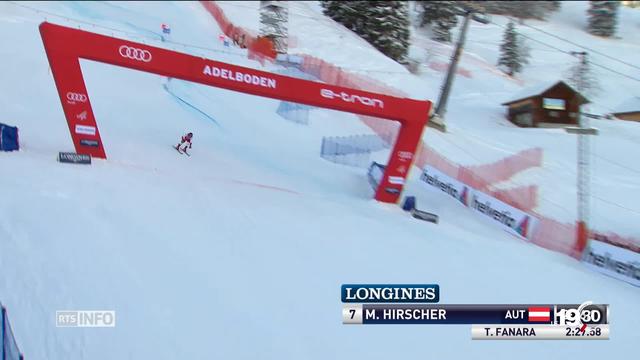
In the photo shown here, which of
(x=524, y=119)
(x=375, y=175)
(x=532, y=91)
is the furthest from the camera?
(x=524, y=119)

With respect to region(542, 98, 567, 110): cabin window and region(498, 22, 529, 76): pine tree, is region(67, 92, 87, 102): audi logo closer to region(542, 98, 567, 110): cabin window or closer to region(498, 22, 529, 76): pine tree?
region(498, 22, 529, 76): pine tree

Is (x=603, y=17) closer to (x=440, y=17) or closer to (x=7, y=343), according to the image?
(x=440, y=17)

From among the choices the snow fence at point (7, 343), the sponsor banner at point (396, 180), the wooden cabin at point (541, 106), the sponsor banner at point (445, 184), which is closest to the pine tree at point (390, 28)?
the wooden cabin at point (541, 106)

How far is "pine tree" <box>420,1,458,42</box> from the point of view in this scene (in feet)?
70.2

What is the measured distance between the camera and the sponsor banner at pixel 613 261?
38.5 ft

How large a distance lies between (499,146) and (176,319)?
17.1 m

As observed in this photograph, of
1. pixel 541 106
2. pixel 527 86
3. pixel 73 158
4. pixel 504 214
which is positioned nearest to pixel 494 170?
pixel 504 214

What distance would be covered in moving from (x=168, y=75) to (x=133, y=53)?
0.86 meters

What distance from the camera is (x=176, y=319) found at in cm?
747

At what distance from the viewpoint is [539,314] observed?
8.69 meters

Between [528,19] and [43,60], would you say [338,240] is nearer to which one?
[528,19]
